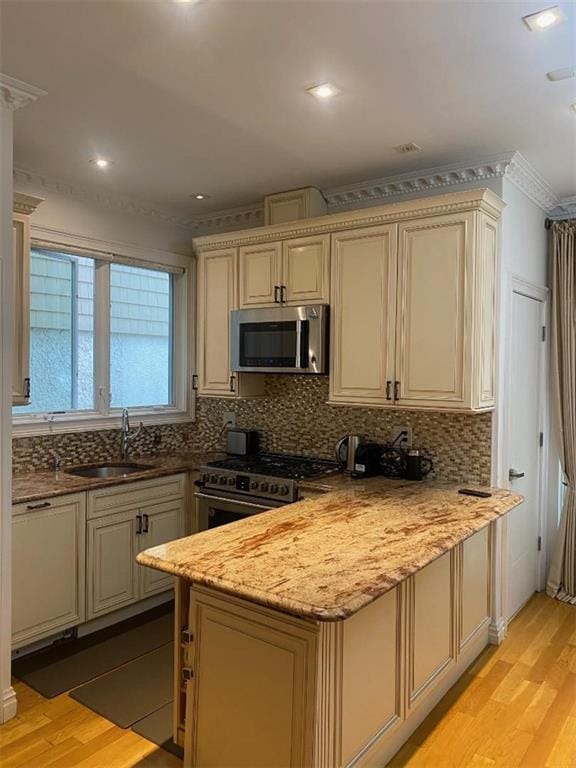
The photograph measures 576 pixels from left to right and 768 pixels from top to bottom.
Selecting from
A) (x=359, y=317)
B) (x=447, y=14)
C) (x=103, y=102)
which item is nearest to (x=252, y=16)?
(x=447, y=14)

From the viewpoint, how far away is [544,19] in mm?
1915

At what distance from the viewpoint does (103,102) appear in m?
2.61

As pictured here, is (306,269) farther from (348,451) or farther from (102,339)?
(102,339)

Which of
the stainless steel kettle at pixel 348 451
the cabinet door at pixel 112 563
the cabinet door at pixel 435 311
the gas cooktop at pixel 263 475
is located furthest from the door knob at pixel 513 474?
the cabinet door at pixel 112 563

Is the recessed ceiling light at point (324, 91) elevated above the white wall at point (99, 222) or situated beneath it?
elevated above

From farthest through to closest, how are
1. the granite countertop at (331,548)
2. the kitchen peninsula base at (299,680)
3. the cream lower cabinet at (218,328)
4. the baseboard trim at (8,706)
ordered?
the cream lower cabinet at (218,328)
the baseboard trim at (8,706)
the kitchen peninsula base at (299,680)
the granite countertop at (331,548)

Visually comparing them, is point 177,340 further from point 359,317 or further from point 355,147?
point 355,147

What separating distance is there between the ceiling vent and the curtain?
1445mm

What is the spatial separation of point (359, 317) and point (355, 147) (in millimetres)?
951

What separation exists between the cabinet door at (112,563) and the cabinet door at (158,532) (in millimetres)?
66

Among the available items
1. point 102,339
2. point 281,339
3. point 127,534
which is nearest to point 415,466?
point 281,339

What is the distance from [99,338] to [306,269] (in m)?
1.58

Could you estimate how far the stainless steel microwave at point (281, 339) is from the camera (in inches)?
139

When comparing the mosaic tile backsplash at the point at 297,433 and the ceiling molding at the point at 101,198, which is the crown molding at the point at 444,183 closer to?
the ceiling molding at the point at 101,198
